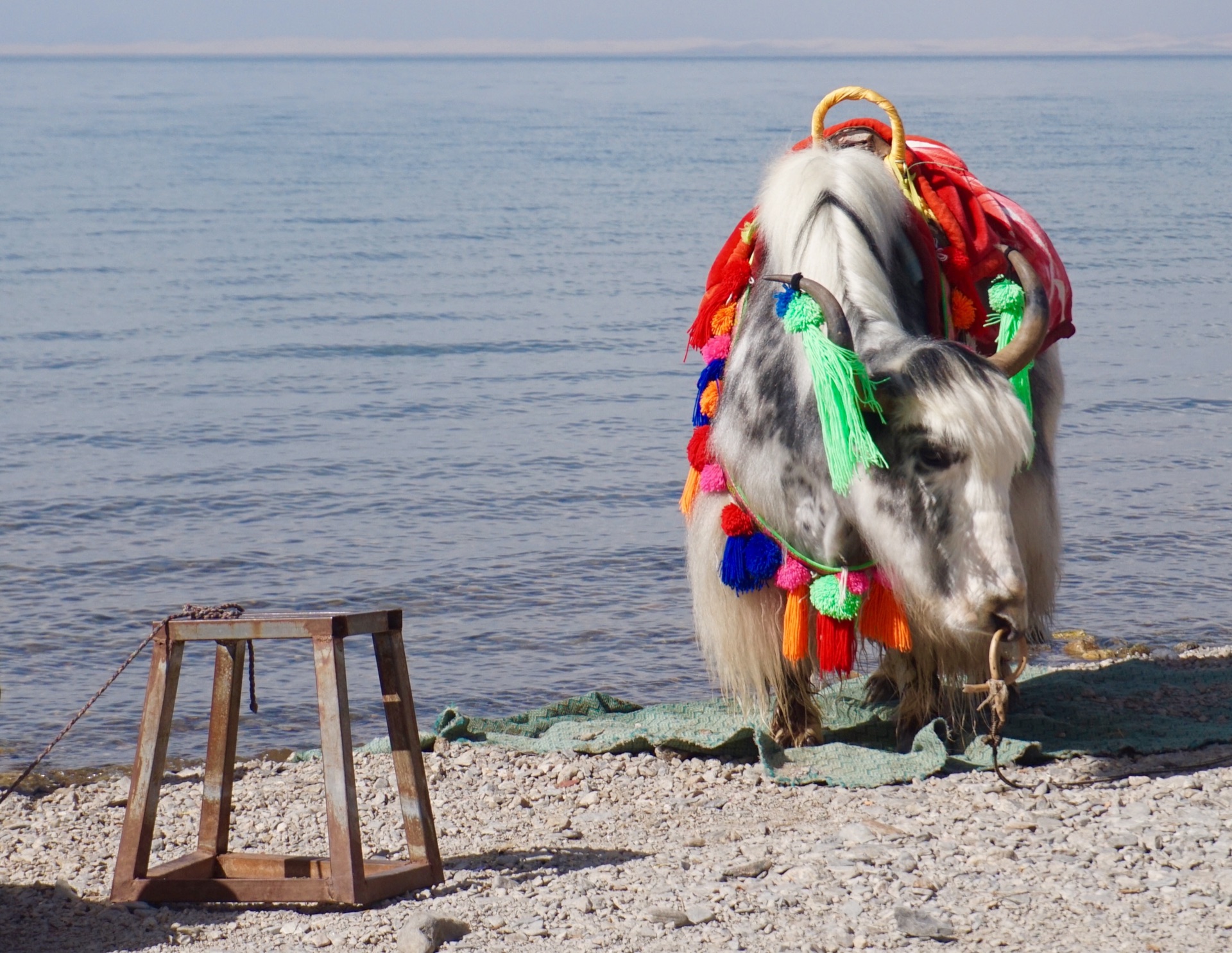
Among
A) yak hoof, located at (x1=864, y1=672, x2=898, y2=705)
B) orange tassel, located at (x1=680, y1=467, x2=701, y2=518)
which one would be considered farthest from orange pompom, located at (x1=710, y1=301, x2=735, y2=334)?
yak hoof, located at (x1=864, y1=672, x2=898, y2=705)

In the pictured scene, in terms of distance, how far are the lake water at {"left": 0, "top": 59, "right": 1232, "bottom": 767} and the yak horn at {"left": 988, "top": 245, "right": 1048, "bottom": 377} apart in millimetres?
1195

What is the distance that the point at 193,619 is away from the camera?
11.6ft

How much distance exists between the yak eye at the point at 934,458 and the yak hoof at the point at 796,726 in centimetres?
115

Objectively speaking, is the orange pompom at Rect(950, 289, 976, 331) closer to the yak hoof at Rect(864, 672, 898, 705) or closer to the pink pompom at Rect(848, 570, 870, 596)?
the pink pompom at Rect(848, 570, 870, 596)

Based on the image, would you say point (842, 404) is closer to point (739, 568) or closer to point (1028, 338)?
point (1028, 338)

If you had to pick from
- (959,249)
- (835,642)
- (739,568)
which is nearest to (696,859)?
(835,642)

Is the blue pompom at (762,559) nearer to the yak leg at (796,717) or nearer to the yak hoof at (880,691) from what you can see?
the yak leg at (796,717)

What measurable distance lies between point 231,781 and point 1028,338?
2.28 m

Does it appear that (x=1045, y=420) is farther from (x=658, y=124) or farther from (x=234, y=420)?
(x=658, y=124)

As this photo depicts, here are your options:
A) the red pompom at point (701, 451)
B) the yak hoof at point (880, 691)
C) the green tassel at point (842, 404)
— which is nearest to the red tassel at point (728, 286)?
the red pompom at point (701, 451)

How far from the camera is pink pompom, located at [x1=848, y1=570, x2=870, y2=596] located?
4230 mm

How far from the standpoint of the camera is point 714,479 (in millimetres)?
4496

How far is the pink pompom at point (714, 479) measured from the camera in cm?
448

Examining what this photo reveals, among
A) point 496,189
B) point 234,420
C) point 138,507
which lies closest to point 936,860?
point 138,507
